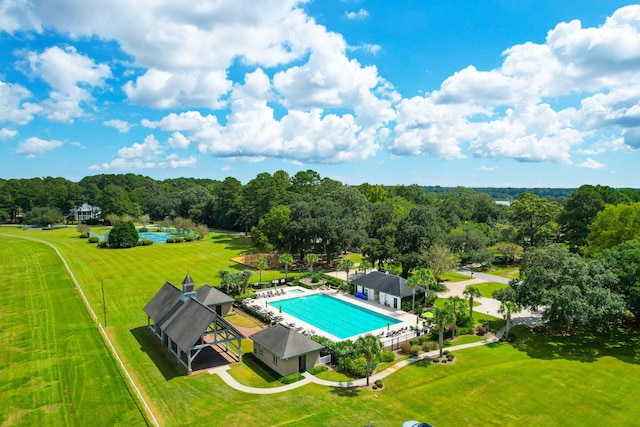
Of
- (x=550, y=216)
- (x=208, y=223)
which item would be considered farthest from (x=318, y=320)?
(x=208, y=223)

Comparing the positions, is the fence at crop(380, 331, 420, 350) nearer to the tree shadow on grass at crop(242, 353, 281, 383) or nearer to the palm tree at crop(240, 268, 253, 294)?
the tree shadow on grass at crop(242, 353, 281, 383)

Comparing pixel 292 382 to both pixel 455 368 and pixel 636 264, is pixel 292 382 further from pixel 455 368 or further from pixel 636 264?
pixel 636 264

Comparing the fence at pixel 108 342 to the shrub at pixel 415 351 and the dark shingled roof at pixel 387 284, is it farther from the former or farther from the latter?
the dark shingled roof at pixel 387 284

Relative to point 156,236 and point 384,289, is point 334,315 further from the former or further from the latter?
point 156,236

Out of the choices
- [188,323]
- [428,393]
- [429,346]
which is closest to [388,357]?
[429,346]

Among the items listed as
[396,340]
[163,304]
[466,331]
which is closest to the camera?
[396,340]

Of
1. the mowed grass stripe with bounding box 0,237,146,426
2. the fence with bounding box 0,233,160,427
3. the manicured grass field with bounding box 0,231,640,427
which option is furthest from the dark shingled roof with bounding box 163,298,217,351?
the mowed grass stripe with bounding box 0,237,146,426
